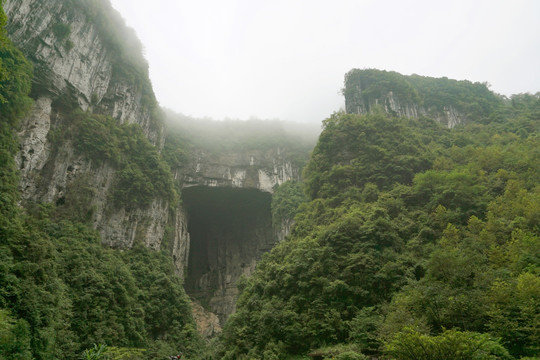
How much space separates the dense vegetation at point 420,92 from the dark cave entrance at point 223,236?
17.3 m

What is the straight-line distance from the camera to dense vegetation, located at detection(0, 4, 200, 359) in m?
13.8

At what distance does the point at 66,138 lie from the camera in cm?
2641

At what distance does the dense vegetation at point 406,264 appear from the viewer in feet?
30.8

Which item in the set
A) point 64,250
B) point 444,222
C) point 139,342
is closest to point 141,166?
point 64,250

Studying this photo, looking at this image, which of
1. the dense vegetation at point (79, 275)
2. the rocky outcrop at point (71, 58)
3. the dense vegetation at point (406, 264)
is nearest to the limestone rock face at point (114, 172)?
the rocky outcrop at point (71, 58)

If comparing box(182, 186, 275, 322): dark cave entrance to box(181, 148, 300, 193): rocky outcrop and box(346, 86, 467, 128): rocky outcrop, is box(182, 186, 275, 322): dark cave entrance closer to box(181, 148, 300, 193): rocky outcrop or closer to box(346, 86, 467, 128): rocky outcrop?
box(181, 148, 300, 193): rocky outcrop

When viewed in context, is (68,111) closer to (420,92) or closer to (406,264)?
(406,264)

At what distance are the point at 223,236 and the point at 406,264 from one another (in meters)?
33.9

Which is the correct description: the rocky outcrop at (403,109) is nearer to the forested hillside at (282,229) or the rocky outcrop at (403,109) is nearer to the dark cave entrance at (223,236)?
the forested hillside at (282,229)

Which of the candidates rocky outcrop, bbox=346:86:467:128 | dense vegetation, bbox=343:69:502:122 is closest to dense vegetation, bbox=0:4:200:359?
rocky outcrop, bbox=346:86:467:128

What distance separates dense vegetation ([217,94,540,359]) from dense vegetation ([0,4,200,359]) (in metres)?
6.90

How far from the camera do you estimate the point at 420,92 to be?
45000 millimetres

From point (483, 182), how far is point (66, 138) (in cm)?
2771

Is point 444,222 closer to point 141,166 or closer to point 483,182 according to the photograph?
point 483,182
